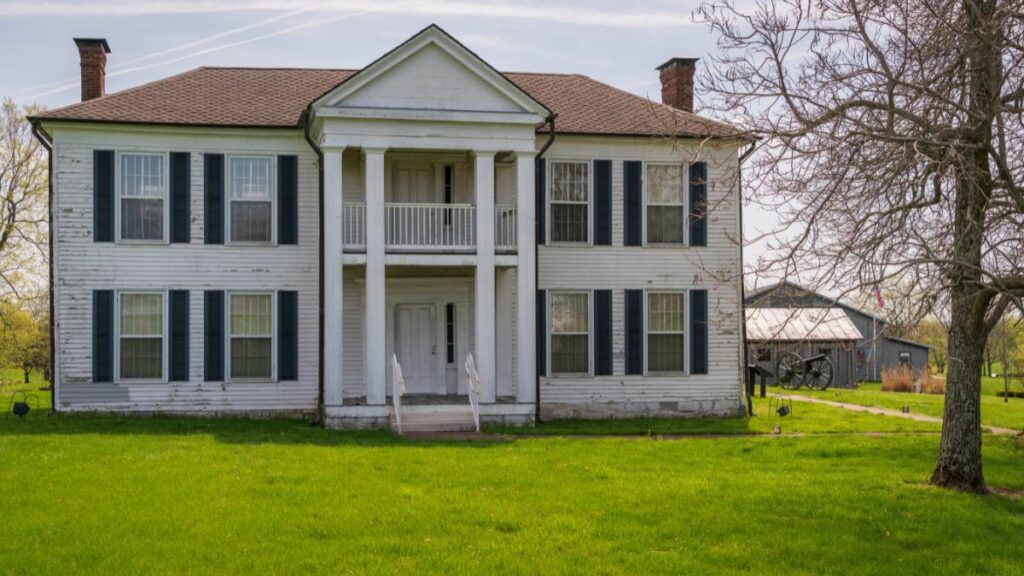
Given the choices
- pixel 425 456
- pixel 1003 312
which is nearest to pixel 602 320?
pixel 425 456

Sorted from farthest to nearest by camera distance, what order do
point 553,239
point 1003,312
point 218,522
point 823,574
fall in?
1. point 553,239
2. point 1003,312
3. point 218,522
4. point 823,574

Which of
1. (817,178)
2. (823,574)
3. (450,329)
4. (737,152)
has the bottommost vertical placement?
(823,574)

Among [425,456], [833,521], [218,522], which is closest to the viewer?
[218,522]

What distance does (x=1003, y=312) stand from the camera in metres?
12.5

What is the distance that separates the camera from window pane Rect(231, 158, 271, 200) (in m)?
20.8

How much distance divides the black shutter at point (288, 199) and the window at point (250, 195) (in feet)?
0.73

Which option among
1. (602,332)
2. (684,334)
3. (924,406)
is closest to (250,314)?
(602,332)

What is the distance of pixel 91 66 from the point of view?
22375 mm

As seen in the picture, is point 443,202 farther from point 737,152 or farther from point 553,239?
point 737,152

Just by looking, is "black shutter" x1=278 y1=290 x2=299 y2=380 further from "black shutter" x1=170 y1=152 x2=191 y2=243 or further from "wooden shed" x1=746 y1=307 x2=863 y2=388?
"wooden shed" x1=746 y1=307 x2=863 y2=388

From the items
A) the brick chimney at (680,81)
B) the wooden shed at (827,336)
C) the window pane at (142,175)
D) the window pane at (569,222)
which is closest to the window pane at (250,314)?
the window pane at (142,175)

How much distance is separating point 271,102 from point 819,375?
21.3m

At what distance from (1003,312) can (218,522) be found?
921 centimetres

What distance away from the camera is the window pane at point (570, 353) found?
21578 millimetres
